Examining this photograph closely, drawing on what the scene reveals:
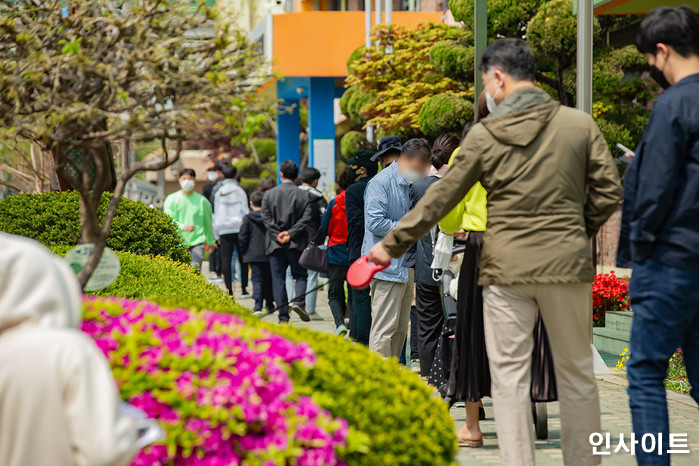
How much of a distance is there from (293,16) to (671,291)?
67.3ft

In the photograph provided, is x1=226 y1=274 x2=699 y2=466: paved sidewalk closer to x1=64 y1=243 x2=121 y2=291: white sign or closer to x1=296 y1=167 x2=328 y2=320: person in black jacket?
x1=64 y1=243 x2=121 y2=291: white sign

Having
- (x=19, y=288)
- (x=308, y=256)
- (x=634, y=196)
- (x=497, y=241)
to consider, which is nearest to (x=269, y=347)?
(x=19, y=288)

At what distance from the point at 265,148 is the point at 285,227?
29703mm

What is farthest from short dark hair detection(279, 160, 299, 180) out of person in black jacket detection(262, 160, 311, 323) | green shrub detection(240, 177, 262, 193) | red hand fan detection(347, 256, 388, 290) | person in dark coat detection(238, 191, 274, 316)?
green shrub detection(240, 177, 262, 193)

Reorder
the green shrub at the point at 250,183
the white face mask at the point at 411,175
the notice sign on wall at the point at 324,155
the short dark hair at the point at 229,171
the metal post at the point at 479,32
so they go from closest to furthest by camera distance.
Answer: the white face mask at the point at 411,175 → the metal post at the point at 479,32 → the short dark hair at the point at 229,171 → the notice sign on wall at the point at 324,155 → the green shrub at the point at 250,183

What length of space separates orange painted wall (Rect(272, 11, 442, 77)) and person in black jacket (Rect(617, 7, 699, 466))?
770 inches

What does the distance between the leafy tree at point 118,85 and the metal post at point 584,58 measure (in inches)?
162

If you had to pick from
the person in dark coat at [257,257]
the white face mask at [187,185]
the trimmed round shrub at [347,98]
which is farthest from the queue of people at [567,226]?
the trimmed round shrub at [347,98]

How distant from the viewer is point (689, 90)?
432cm

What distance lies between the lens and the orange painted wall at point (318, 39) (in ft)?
78.3

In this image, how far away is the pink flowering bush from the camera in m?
3.25

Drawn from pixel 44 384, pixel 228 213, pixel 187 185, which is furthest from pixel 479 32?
pixel 228 213

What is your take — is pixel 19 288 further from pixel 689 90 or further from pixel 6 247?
pixel 689 90

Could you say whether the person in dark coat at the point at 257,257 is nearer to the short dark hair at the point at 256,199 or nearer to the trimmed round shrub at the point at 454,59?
the short dark hair at the point at 256,199
